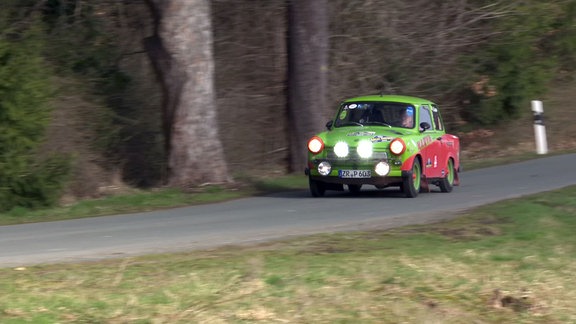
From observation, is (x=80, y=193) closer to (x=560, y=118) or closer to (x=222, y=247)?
(x=222, y=247)

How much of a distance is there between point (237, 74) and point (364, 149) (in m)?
7.27

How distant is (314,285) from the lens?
897 cm

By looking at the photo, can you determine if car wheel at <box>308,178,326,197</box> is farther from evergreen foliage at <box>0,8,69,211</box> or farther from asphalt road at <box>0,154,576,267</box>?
evergreen foliage at <box>0,8,69,211</box>

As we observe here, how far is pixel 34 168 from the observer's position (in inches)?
624

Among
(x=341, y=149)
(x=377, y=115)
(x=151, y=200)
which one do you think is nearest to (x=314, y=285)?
(x=341, y=149)

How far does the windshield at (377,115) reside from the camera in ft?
54.2

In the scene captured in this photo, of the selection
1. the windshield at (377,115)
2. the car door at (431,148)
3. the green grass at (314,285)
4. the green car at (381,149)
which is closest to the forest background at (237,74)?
the windshield at (377,115)

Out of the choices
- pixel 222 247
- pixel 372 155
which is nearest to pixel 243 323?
pixel 222 247

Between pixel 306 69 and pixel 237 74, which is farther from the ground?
pixel 237 74

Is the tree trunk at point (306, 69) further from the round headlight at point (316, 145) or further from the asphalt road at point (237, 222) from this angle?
the round headlight at point (316, 145)

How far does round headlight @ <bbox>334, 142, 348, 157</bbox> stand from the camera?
51.7ft

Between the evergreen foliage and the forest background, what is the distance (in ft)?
0.07

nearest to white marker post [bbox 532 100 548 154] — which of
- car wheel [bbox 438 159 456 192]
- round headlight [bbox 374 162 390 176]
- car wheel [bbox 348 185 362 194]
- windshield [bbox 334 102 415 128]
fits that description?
car wheel [bbox 438 159 456 192]

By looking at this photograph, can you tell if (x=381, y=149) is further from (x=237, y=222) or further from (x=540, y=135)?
(x=540, y=135)
